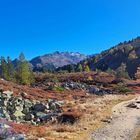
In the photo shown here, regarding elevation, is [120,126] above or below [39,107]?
below

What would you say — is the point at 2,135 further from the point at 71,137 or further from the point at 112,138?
the point at 112,138

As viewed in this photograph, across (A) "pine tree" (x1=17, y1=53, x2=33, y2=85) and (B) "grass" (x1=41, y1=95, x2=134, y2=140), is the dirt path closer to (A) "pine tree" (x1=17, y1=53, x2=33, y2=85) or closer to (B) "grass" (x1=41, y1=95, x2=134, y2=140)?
(B) "grass" (x1=41, y1=95, x2=134, y2=140)

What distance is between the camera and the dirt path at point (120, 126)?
1216 inches

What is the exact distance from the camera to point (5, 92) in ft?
166

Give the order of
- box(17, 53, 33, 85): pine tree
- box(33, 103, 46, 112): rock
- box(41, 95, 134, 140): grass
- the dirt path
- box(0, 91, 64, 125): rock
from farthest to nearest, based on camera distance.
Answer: box(17, 53, 33, 85): pine tree → box(33, 103, 46, 112): rock → box(0, 91, 64, 125): rock → the dirt path → box(41, 95, 134, 140): grass

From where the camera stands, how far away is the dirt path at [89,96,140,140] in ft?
101

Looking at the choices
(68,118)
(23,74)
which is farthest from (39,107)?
(23,74)

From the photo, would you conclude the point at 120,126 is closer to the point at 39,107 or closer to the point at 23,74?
the point at 39,107

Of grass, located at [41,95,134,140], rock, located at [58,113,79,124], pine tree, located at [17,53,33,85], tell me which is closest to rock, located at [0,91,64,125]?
rock, located at [58,113,79,124]

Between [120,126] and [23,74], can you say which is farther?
[23,74]

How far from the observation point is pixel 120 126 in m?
36.1

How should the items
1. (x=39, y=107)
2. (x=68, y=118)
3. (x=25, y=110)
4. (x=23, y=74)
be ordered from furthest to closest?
1. (x=23, y=74)
2. (x=39, y=107)
3. (x=25, y=110)
4. (x=68, y=118)

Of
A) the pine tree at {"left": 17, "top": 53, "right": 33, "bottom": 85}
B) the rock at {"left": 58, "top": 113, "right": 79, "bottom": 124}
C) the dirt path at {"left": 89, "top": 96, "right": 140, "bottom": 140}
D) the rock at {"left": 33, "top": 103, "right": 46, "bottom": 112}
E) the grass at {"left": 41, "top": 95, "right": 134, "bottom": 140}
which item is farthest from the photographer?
the pine tree at {"left": 17, "top": 53, "right": 33, "bottom": 85}

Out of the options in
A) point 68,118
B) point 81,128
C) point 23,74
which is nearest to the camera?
point 81,128
